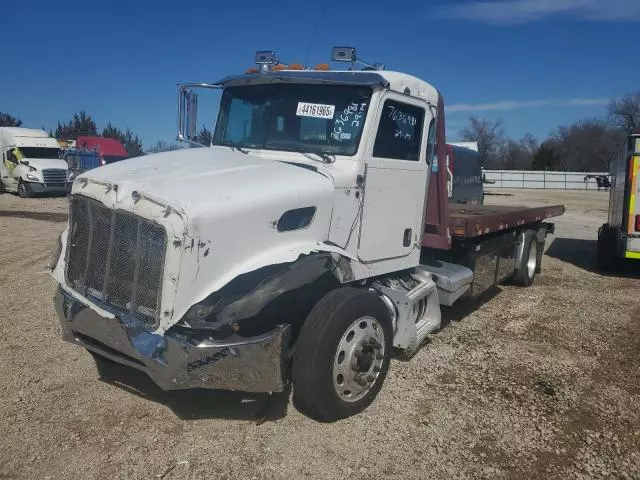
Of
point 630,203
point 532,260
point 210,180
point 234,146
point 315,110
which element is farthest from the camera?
point 532,260

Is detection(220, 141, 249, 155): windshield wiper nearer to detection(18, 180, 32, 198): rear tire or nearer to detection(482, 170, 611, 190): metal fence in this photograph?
detection(18, 180, 32, 198): rear tire

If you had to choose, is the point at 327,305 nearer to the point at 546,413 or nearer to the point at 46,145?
the point at 546,413

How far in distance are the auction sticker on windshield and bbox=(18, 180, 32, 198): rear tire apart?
75.3ft

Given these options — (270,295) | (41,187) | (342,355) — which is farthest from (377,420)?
(41,187)

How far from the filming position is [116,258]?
12.1 feet

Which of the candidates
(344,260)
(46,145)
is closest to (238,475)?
(344,260)

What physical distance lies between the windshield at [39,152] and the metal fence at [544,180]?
113 feet

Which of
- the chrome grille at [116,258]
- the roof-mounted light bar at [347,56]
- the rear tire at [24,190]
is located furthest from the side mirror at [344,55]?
the rear tire at [24,190]

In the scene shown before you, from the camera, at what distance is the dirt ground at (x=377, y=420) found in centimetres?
361

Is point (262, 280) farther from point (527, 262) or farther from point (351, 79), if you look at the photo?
point (527, 262)

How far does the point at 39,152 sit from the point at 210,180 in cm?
2475

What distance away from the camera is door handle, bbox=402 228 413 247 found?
5.09m

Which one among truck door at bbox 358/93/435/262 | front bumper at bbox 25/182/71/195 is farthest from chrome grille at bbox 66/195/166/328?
front bumper at bbox 25/182/71/195

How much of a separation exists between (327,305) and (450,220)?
2511 millimetres
